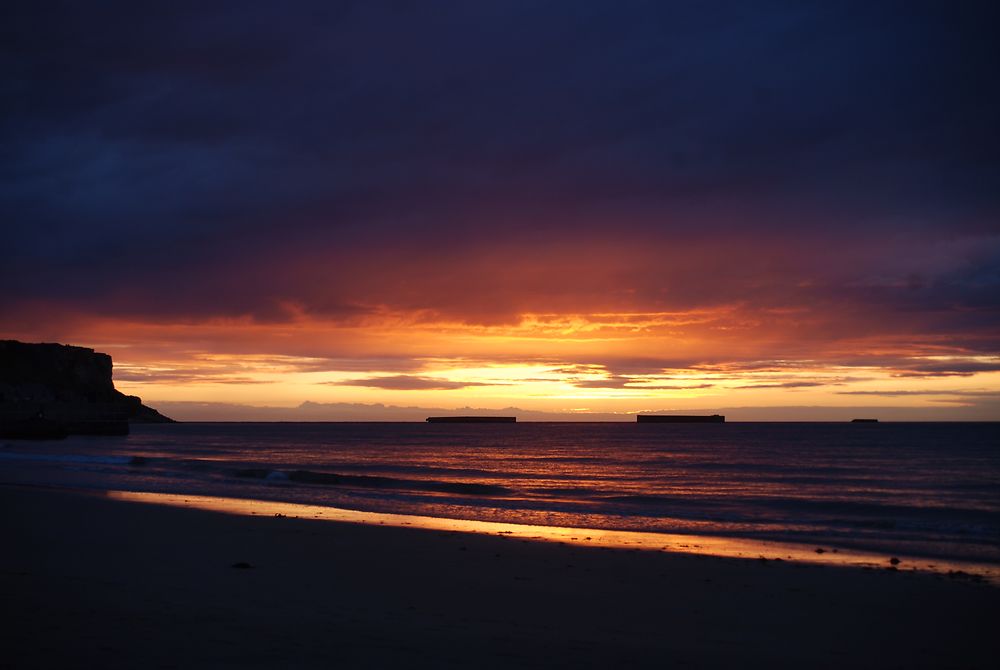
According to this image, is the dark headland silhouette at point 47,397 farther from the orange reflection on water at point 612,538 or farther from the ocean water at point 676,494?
the orange reflection on water at point 612,538

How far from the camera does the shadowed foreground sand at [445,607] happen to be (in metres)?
9.00

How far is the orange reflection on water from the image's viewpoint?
59.8 ft

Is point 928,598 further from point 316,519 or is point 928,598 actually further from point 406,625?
point 316,519

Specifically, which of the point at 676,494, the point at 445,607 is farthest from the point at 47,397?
the point at 445,607

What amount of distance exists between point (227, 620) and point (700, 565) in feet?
34.8

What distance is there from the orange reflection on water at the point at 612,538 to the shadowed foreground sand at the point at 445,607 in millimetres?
1487

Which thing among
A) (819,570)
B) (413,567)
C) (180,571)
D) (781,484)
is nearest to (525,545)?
(413,567)

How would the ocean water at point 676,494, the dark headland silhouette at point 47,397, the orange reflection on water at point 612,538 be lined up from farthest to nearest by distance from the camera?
the dark headland silhouette at point 47,397
the ocean water at point 676,494
the orange reflection on water at point 612,538

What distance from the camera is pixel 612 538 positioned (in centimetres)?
2181

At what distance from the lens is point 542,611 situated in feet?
39.7

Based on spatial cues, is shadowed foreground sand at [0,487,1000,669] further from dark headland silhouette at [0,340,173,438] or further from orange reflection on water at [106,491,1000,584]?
dark headland silhouette at [0,340,173,438]

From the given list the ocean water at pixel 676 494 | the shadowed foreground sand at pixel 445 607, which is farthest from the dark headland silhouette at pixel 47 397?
the shadowed foreground sand at pixel 445 607

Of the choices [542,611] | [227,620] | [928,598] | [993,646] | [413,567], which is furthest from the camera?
[413,567]

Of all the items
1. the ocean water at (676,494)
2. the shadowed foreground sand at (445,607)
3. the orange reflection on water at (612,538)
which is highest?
the shadowed foreground sand at (445,607)
